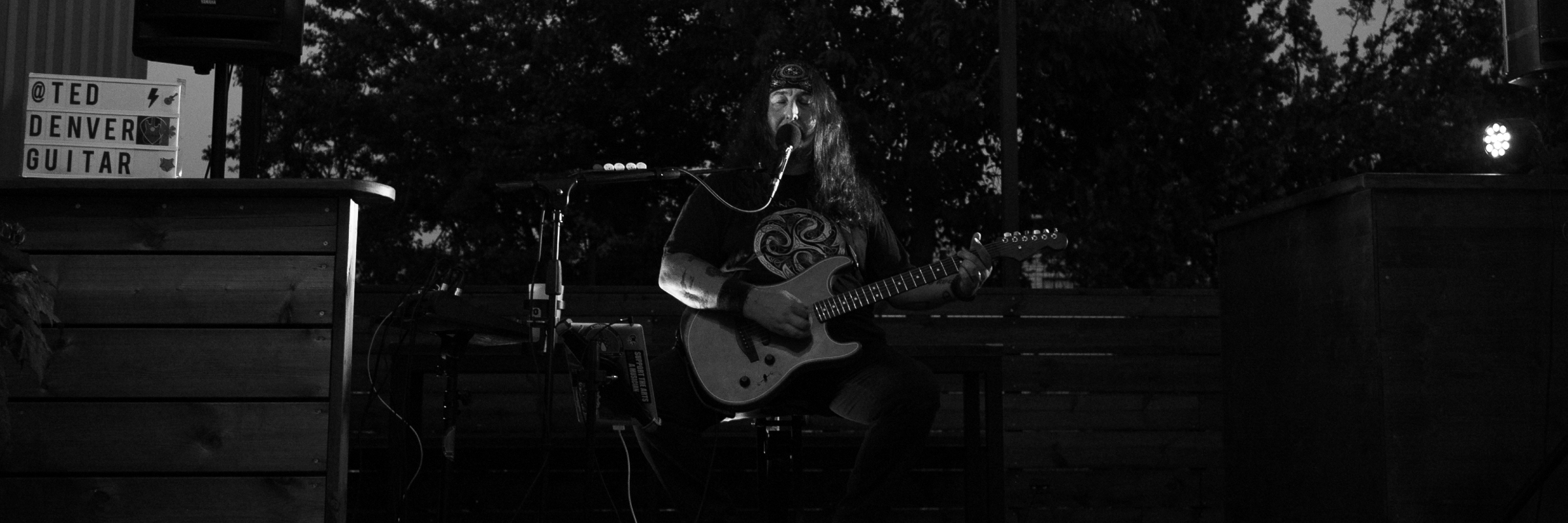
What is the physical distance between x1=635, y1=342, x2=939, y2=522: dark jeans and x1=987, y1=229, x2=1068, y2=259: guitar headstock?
0.39 metres

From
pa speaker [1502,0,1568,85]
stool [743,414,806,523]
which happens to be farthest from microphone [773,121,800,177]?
pa speaker [1502,0,1568,85]

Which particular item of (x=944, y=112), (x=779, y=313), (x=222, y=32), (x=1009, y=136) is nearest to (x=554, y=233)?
(x=779, y=313)

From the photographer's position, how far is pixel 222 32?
12.3ft

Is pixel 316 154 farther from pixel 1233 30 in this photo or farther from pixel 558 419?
pixel 558 419

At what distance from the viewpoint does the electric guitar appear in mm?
3299

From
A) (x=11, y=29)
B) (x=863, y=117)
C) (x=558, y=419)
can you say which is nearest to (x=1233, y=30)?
(x=863, y=117)

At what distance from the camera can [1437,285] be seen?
3.33 m

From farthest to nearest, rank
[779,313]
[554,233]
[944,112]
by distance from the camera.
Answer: [944,112] < [779,313] < [554,233]

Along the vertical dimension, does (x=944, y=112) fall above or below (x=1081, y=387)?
above

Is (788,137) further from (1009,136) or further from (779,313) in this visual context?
(1009,136)

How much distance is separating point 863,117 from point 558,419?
32.2ft

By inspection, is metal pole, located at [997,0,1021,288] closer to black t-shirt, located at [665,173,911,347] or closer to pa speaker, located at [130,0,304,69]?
black t-shirt, located at [665,173,911,347]

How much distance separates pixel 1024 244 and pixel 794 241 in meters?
0.59

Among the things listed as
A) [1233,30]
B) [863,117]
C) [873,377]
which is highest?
[1233,30]
